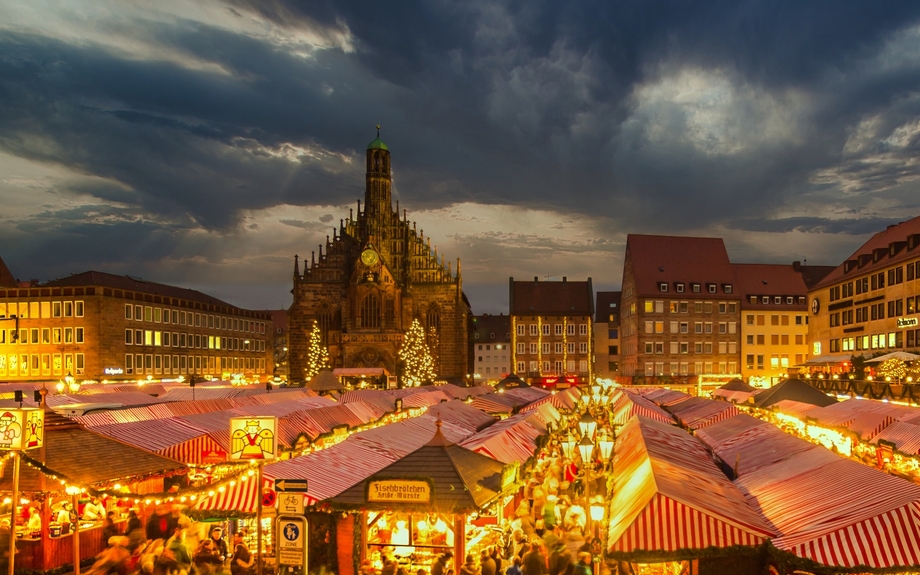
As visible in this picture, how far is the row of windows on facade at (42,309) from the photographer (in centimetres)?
6761

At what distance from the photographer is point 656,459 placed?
13.0 m

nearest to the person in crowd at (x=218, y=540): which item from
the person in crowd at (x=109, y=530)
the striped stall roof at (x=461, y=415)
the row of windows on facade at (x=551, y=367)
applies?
the person in crowd at (x=109, y=530)

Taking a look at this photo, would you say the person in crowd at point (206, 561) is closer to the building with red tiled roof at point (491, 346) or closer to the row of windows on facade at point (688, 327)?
the row of windows on facade at point (688, 327)

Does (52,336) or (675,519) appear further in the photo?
(52,336)

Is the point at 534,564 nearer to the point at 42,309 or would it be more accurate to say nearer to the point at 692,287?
the point at 42,309

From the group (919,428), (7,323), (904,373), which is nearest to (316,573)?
(919,428)

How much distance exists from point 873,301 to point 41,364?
64413 millimetres

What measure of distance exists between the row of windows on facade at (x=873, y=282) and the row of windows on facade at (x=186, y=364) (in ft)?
190

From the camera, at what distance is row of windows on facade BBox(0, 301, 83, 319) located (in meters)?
67.6

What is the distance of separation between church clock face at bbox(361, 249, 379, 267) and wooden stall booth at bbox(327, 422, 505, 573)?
60.4m

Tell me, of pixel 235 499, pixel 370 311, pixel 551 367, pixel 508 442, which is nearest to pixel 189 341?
pixel 370 311

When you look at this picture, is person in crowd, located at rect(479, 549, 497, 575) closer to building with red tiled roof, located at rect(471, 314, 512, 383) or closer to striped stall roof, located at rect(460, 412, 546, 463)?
striped stall roof, located at rect(460, 412, 546, 463)

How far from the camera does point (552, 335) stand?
85250 millimetres

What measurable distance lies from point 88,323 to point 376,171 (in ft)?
97.0
